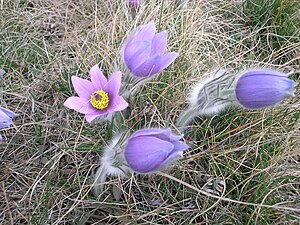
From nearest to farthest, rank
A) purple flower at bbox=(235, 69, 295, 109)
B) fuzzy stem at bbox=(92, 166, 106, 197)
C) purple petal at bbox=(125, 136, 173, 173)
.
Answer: purple petal at bbox=(125, 136, 173, 173), purple flower at bbox=(235, 69, 295, 109), fuzzy stem at bbox=(92, 166, 106, 197)

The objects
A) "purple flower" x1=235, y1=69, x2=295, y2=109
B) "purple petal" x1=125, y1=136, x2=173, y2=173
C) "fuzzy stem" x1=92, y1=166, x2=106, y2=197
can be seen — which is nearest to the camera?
"purple petal" x1=125, y1=136, x2=173, y2=173

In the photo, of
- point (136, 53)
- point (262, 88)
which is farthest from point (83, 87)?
point (262, 88)

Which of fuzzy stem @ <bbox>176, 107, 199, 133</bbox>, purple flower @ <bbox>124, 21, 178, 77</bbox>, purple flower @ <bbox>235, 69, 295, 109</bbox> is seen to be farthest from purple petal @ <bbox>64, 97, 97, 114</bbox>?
purple flower @ <bbox>235, 69, 295, 109</bbox>

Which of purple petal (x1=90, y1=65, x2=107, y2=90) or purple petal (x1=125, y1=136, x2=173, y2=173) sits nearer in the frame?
purple petal (x1=125, y1=136, x2=173, y2=173)

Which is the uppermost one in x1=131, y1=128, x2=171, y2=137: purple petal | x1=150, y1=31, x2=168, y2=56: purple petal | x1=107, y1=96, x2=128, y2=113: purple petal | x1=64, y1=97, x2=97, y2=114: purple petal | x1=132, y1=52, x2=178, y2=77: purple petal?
x1=150, y1=31, x2=168, y2=56: purple petal

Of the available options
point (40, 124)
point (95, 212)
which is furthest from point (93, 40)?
point (95, 212)

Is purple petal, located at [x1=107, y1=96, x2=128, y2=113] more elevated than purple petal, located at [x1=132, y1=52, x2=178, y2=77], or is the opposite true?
purple petal, located at [x1=132, y1=52, x2=178, y2=77]

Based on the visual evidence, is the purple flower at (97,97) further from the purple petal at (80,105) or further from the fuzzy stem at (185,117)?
the fuzzy stem at (185,117)

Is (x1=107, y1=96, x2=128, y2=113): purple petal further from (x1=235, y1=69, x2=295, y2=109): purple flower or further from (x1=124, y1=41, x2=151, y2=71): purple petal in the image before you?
(x1=235, y1=69, x2=295, y2=109): purple flower
